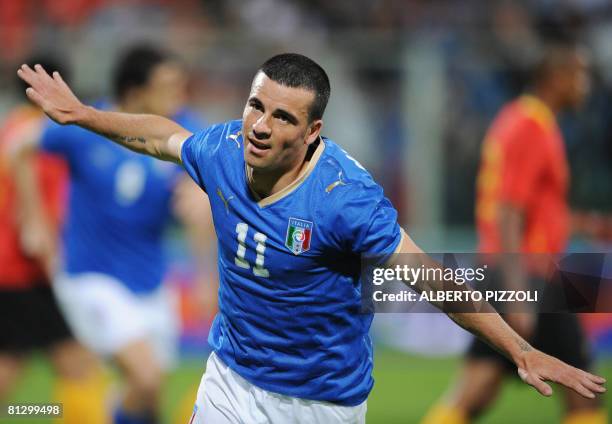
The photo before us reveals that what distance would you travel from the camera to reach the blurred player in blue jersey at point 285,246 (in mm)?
3922

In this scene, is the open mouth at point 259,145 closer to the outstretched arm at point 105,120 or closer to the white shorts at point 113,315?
the outstretched arm at point 105,120

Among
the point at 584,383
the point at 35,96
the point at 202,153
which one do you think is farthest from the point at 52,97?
the point at 584,383

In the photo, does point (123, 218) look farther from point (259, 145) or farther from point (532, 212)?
point (259, 145)

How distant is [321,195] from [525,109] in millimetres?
3210

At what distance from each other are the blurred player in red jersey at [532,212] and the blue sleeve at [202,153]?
2.43m

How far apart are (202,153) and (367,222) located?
822 millimetres

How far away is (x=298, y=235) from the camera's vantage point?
4.02 metres

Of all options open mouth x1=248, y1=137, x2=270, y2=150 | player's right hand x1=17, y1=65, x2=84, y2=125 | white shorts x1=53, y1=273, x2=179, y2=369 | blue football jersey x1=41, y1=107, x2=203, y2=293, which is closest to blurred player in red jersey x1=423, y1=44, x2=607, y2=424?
white shorts x1=53, y1=273, x2=179, y2=369

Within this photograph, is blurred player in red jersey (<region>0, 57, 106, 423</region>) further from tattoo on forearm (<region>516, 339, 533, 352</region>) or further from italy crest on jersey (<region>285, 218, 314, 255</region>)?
tattoo on forearm (<region>516, 339, 533, 352</region>)

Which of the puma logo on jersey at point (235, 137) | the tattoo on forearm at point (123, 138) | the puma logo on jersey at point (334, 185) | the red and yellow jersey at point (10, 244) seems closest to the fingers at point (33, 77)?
the tattoo on forearm at point (123, 138)

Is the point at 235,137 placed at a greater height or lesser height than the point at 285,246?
greater

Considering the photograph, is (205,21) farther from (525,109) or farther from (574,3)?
(525,109)

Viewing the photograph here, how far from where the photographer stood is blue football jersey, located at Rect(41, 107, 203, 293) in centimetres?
695

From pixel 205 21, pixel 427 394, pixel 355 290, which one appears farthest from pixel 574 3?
pixel 355 290
